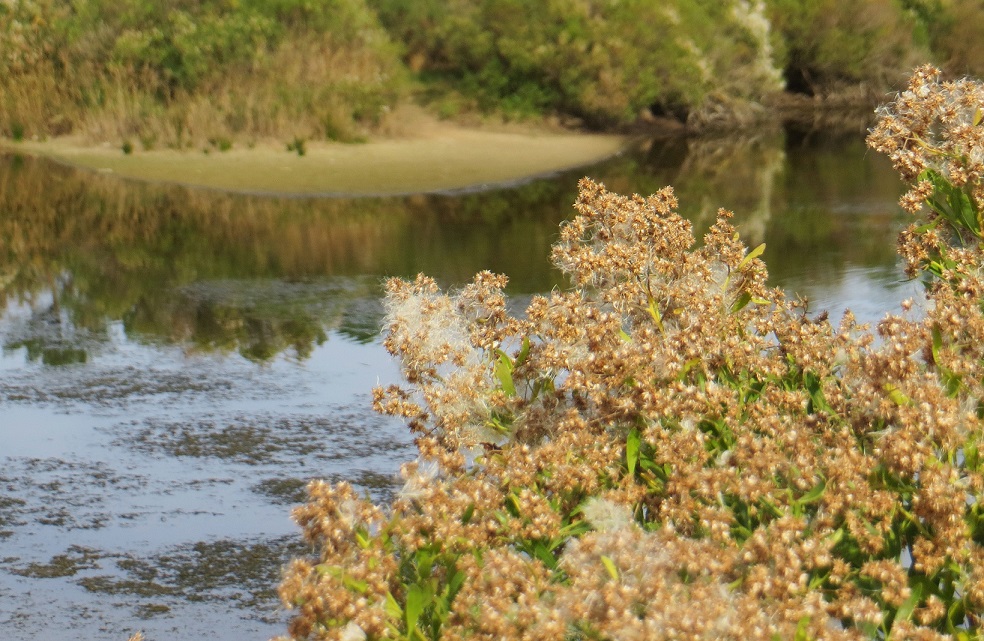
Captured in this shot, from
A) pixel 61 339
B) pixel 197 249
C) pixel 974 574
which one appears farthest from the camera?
pixel 197 249

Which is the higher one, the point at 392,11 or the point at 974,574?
the point at 392,11

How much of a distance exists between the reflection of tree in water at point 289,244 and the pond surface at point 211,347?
41 mm

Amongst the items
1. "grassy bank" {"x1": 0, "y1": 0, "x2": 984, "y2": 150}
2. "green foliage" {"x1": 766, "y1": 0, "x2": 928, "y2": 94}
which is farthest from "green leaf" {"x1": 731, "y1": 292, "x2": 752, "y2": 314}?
"green foliage" {"x1": 766, "y1": 0, "x2": 928, "y2": 94}

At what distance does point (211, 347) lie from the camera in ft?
33.1

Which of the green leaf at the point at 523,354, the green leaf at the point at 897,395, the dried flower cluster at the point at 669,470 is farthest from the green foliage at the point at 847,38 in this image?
the green leaf at the point at 897,395

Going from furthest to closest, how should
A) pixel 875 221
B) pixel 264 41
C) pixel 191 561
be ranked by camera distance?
pixel 264 41 → pixel 875 221 → pixel 191 561

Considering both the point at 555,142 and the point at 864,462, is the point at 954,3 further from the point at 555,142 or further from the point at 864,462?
the point at 864,462

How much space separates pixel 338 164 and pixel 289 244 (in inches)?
247

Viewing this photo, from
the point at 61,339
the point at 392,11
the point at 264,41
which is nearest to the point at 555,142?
the point at 264,41

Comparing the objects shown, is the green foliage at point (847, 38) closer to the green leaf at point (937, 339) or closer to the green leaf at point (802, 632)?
the green leaf at point (937, 339)

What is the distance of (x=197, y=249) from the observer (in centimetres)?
1422

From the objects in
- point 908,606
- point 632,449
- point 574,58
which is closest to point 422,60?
point 574,58

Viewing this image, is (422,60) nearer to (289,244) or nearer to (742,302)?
(289,244)

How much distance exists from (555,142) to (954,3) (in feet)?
61.1
